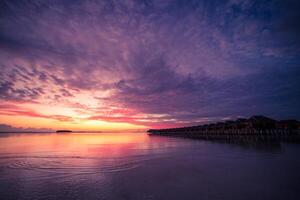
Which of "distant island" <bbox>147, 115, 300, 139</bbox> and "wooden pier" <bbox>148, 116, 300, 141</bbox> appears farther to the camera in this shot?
"distant island" <bbox>147, 115, 300, 139</bbox>

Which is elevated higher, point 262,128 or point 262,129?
point 262,128

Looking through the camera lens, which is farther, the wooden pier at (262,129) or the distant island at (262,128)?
the distant island at (262,128)

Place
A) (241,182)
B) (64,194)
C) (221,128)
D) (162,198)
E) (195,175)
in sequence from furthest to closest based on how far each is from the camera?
(221,128), (195,175), (241,182), (64,194), (162,198)

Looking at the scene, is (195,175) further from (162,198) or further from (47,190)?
(47,190)

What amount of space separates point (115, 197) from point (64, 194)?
91.7 inches

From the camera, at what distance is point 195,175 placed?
400 inches

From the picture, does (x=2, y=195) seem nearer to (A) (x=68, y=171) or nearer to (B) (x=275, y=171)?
(A) (x=68, y=171)

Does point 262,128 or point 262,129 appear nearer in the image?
Result: point 262,128

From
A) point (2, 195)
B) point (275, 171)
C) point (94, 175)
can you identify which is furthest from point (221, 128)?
point (2, 195)

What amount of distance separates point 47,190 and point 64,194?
1.20 metres

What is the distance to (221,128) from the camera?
61906 millimetres

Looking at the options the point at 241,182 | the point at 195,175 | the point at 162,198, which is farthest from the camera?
the point at 195,175

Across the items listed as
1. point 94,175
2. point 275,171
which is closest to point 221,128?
point 275,171

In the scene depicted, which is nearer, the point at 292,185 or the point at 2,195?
the point at 2,195
